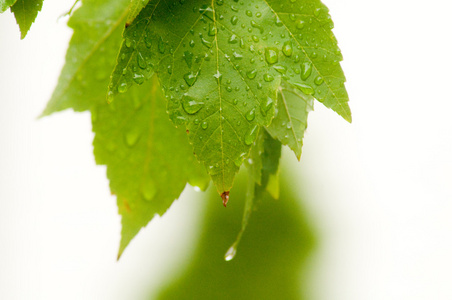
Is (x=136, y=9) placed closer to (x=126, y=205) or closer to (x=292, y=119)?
(x=292, y=119)

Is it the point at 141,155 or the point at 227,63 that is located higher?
the point at 227,63

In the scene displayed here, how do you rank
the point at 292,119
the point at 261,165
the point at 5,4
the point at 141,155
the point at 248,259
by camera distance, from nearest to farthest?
1. the point at 5,4
2. the point at 292,119
3. the point at 261,165
4. the point at 141,155
5. the point at 248,259

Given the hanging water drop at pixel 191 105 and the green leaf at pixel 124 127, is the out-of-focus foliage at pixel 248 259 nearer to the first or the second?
the green leaf at pixel 124 127

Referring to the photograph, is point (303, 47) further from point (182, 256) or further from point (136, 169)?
point (182, 256)

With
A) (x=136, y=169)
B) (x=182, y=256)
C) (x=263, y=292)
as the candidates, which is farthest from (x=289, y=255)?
(x=136, y=169)

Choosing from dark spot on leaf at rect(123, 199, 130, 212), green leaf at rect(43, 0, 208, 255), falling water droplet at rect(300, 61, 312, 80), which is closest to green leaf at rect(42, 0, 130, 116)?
green leaf at rect(43, 0, 208, 255)

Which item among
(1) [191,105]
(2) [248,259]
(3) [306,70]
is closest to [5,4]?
(1) [191,105]
